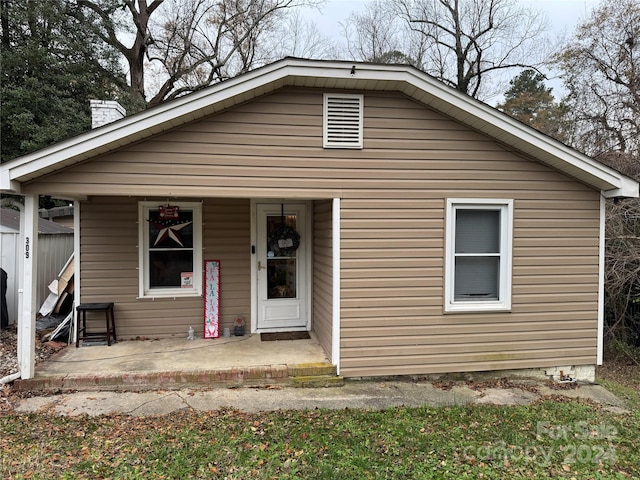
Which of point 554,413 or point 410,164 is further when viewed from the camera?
point 410,164

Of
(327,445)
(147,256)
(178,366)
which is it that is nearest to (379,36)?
(147,256)

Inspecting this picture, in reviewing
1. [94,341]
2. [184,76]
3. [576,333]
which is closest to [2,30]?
[184,76]

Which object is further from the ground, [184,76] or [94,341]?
[184,76]

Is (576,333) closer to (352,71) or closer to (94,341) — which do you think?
A: (352,71)

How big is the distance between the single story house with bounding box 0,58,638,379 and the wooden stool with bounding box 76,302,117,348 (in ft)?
4.06

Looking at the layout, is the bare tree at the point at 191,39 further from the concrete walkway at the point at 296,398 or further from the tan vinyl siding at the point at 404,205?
the concrete walkway at the point at 296,398

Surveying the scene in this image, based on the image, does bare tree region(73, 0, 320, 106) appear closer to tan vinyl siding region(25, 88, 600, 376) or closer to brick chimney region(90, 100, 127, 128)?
brick chimney region(90, 100, 127, 128)

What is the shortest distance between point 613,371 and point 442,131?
5.84 meters

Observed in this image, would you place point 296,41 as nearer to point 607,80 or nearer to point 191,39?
point 191,39

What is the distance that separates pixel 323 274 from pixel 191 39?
52.2 ft

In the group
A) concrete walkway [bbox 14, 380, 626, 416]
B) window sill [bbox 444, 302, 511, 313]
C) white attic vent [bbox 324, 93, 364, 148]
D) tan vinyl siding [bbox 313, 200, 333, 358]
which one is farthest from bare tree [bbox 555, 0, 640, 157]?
tan vinyl siding [bbox 313, 200, 333, 358]

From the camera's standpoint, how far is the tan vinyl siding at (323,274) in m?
5.14

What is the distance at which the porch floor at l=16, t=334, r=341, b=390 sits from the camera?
4547 mm

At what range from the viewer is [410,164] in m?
4.98
